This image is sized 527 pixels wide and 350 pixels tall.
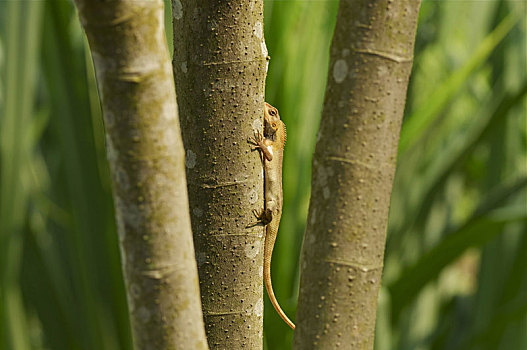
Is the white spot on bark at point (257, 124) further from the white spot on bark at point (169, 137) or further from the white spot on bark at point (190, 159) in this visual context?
the white spot on bark at point (169, 137)

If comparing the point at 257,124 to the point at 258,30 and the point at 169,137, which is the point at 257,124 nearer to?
the point at 258,30

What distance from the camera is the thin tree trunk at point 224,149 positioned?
552 mm

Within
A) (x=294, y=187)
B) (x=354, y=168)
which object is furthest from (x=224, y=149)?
(x=294, y=187)

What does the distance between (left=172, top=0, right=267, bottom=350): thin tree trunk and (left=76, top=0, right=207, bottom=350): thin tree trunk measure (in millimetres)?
170

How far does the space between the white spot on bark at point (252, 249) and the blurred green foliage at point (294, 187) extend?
77 cm

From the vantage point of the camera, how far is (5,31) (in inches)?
51.7

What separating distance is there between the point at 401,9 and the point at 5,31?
3.58ft

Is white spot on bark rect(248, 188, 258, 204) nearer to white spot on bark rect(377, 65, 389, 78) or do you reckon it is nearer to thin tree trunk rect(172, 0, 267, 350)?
thin tree trunk rect(172, 0, 267, 350)

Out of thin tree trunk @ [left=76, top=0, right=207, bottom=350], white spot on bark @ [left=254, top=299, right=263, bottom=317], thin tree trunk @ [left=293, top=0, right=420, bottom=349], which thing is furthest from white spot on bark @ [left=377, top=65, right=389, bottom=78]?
white spot on bark @ [left=254, top=299, right=263, bottom=317]

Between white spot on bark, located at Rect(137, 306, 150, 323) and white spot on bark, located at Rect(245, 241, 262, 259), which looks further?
white spot on bark, located at Rect(245, 241, 262, 259)

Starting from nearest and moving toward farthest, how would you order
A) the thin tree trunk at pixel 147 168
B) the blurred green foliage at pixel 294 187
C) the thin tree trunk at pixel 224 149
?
the thin tree trunk at pixel 147 168 → the thin tree trunk at pixel 224 149 → the blurred green foliage at pixel 294 187

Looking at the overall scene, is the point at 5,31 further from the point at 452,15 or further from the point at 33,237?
the point at 452,15

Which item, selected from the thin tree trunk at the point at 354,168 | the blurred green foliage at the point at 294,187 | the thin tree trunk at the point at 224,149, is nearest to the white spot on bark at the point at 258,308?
the thin tree trunk at the point at 224,149

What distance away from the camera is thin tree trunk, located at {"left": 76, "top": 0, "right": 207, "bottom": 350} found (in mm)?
359
